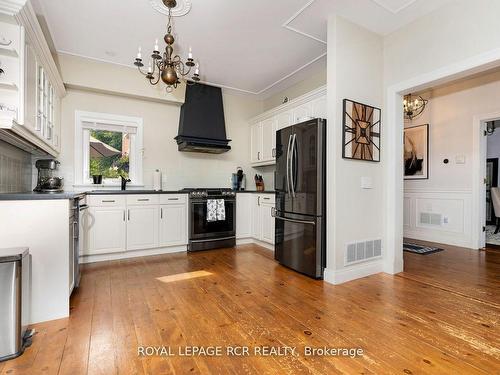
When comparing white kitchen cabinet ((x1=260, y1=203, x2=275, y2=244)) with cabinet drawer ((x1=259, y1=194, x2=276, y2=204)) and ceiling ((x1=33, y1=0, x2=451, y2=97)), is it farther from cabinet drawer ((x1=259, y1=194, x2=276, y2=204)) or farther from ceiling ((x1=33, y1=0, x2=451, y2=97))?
ceiling ((x1=33, y1=0, x2=451, y2=97))

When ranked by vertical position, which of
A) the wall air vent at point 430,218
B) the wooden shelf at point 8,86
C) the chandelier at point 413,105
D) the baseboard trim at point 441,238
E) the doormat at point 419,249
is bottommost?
the doormat at point 419,249

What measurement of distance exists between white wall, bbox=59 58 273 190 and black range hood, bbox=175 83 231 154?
25cm

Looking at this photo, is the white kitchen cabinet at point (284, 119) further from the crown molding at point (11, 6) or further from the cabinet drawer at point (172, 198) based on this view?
the crown molding at point (11, 6)

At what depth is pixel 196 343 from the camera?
1.69 meters

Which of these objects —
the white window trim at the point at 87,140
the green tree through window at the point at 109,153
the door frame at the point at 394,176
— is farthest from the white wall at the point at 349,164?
the green tree through window at the point at 109,153

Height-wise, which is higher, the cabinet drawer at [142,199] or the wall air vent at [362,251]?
the cabinet drawer at [142,199]

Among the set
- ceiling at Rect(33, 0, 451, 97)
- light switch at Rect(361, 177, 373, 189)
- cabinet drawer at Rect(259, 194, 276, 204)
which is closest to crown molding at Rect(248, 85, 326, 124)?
ceiling at Rect(33, 0, 451, 97)

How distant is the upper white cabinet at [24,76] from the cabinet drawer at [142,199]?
1221 mm

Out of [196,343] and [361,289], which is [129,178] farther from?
[361,289]

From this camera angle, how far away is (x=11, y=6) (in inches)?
73.8

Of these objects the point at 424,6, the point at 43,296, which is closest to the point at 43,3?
the point at 43,296

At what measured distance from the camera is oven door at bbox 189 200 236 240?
409cm

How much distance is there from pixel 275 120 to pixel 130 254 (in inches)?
125

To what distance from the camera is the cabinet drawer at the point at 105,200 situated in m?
3.45
